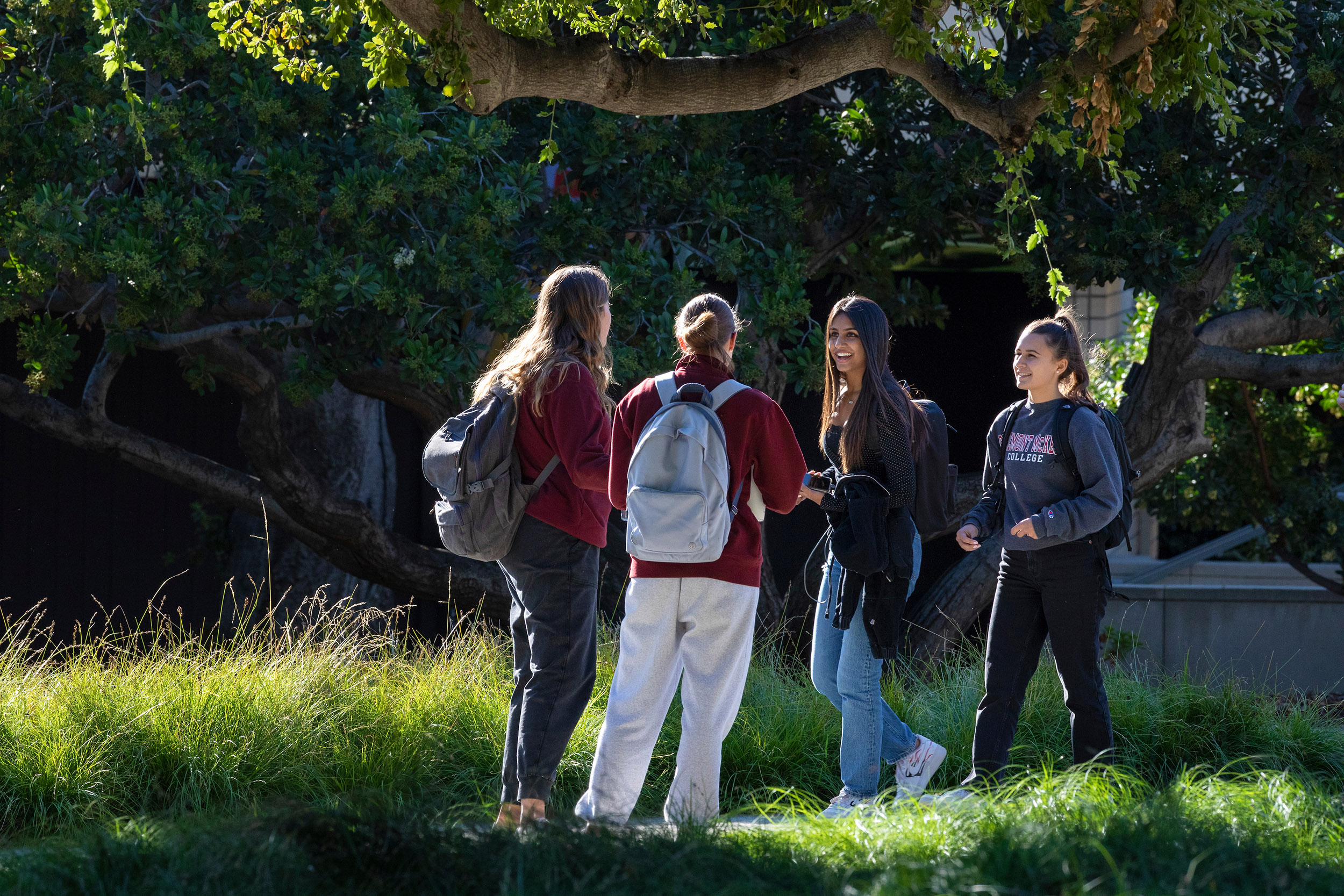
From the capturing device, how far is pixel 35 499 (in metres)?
9.49

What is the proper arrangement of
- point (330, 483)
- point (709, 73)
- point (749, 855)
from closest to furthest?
point (749, 855) → point (709, 73) → point (330, 483)

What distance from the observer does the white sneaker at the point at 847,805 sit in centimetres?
397

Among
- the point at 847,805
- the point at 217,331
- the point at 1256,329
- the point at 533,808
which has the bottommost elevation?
the point at 847,805

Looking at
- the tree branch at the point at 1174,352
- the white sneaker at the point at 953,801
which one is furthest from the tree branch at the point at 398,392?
the tree branch at the point at 1174,352

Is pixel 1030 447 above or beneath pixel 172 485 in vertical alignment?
above

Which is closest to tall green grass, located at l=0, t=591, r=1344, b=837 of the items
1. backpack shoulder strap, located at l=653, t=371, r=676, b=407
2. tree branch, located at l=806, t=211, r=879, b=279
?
backpack shoulder strap, located at l=653, t=371, r=676, b=407

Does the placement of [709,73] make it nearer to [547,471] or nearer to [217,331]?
[547,471]

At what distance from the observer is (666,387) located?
4.01 metres

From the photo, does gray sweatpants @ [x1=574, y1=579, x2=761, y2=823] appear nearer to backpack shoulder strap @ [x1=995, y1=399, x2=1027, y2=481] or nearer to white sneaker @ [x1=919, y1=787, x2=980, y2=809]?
white sneaker @ [x1=919, y1=787, x2=980, y2=809]

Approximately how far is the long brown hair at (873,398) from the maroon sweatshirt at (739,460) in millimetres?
463

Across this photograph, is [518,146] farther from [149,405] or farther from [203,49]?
[149,405]

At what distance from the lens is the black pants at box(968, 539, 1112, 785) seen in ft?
14.4

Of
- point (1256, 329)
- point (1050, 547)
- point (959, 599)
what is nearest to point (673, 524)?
point (1050, 547)

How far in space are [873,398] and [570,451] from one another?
114 centimetres
